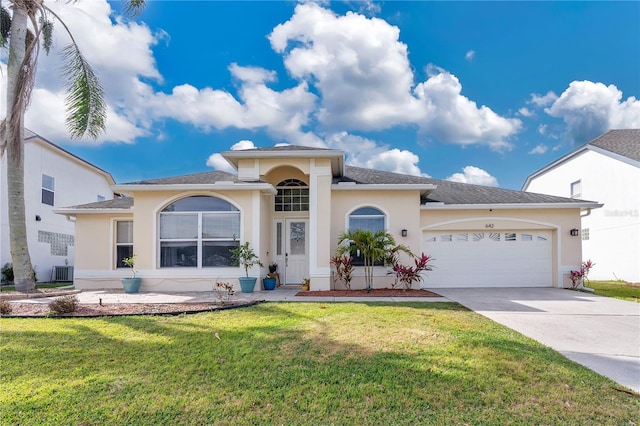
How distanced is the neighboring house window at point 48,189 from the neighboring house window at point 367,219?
16.6 m

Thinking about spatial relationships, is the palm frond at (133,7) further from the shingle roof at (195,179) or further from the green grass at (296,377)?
the green grass at (296,377)

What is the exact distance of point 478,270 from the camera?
12758mm

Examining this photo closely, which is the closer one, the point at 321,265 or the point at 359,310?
the point at 359,310

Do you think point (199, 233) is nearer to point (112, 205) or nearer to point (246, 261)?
point (246, 261)

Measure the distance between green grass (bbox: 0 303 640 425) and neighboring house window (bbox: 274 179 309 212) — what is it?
23.7 ft

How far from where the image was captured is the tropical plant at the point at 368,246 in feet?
36.3

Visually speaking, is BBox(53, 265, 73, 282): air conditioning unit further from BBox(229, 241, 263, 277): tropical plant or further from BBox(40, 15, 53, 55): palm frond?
BBox(229, 241, 263, 277): tropical plant

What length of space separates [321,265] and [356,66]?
7467mm

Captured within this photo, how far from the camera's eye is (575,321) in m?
7.17

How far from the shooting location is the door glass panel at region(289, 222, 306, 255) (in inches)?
518

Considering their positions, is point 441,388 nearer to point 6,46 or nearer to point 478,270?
point 478,270

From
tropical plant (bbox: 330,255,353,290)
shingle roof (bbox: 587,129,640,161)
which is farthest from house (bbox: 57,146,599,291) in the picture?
shingle roof (bbox: 587,129,640,161)

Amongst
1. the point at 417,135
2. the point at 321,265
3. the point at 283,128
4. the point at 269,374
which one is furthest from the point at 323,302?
the point at 417,135

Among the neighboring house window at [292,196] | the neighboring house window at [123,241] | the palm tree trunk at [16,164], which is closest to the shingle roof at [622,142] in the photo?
the neighboring house window at [292,196]
